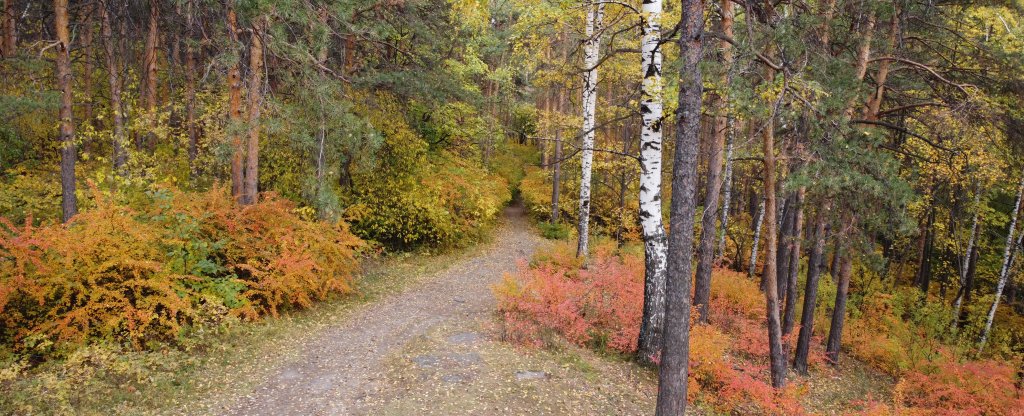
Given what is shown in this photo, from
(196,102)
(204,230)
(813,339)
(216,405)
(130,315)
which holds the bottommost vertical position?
(813,339)

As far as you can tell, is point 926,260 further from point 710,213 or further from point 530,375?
point 530,375

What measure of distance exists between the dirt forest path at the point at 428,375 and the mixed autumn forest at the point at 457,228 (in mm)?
55

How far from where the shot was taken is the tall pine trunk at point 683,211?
549 cm

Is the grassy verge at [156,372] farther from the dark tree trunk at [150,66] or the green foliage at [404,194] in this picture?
the dark tree trunk at [150,66]

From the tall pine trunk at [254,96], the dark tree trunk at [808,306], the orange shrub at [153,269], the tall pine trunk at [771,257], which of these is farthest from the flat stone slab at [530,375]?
the tall pine trunk at [254,96]

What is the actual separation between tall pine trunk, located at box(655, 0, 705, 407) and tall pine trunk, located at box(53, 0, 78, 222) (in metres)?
10.8

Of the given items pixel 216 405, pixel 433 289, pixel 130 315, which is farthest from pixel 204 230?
pixel 433 289

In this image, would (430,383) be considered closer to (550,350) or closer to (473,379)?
(473,379)

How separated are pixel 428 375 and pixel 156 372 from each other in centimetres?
372

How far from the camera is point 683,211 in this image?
557 cm

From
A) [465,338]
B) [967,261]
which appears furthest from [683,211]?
[967,261]

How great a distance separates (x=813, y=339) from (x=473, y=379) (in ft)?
39.4

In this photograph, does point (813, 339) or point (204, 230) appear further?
point (813, 339)

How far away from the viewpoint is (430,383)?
7.38m
